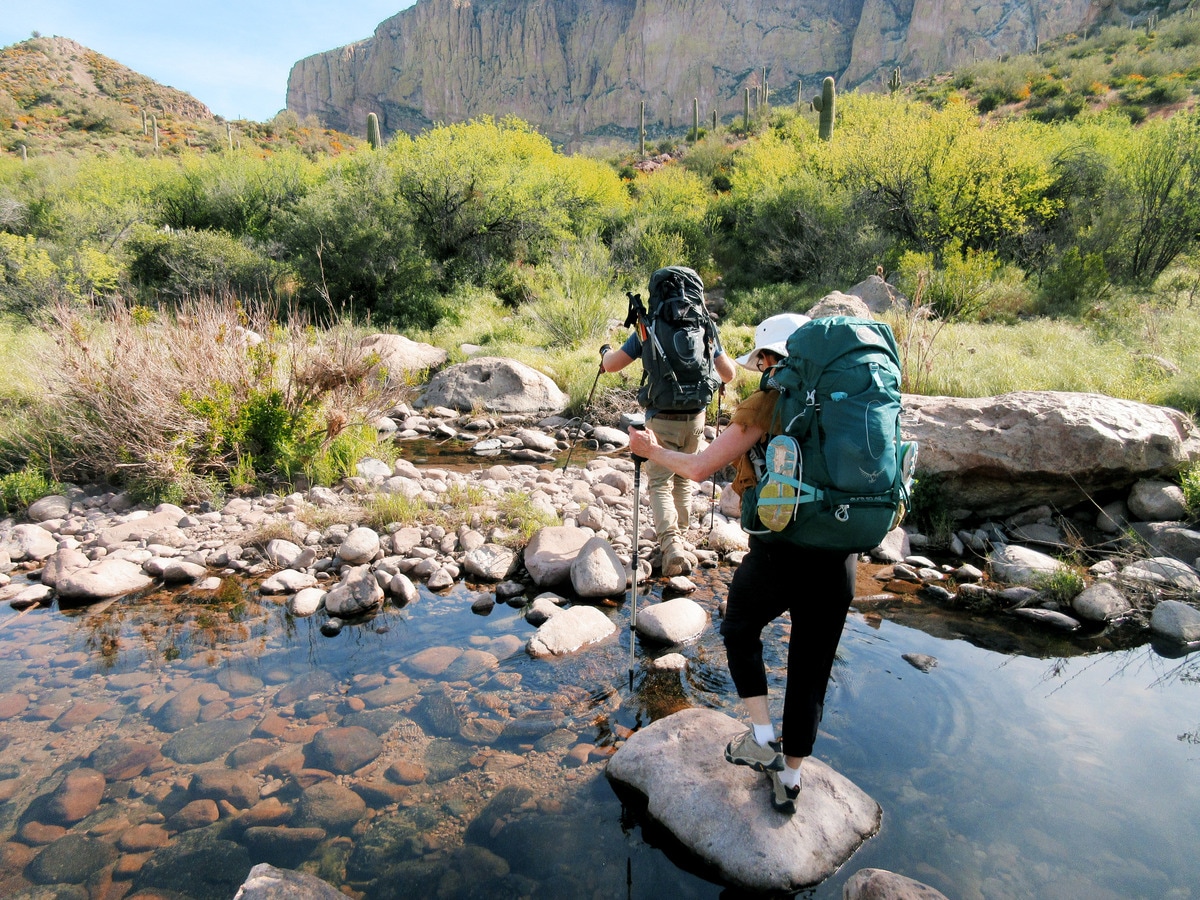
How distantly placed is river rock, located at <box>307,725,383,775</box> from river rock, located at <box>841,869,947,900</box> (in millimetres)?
2366

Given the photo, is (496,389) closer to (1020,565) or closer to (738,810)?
(1020,565)

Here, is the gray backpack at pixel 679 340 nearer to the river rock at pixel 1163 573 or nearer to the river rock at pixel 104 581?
the river rock at pixel 1163 573

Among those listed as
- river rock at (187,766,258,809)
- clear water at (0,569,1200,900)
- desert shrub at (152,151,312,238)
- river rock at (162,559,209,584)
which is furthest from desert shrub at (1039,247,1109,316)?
desert shrub at (152,151,312,238)

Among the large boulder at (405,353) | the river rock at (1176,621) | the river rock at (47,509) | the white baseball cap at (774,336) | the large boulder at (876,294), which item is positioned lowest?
the river rock at (1176,621)

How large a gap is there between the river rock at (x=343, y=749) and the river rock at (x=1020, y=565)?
4.96 metres

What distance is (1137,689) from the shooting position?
4.34 metres

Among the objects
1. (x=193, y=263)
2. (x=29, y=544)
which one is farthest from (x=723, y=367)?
(x=193, y=263)

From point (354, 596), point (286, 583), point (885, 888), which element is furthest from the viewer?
point (286, 583)

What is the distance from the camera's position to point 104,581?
5.37 m

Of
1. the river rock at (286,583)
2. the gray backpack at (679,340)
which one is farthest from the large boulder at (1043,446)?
the river rock at (286,583)

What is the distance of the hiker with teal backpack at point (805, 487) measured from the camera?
2.26m

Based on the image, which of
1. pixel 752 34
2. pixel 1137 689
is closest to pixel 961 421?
pixel 1137 689

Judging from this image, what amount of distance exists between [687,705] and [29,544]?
5763mm

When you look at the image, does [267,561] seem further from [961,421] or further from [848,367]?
[961,421]
